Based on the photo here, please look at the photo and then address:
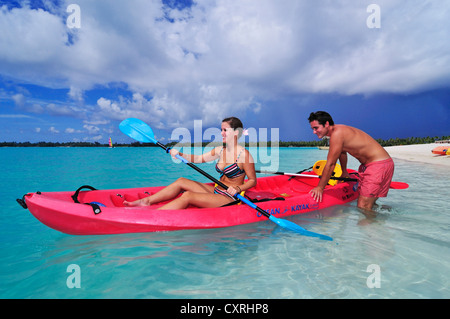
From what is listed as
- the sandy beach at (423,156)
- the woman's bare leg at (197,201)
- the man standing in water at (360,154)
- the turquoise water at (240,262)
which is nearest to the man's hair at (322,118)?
the man standing in water at (360,154)

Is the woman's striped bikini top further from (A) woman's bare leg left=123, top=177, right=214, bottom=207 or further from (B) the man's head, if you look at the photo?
(B) the man's head

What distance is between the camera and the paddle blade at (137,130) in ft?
19.0

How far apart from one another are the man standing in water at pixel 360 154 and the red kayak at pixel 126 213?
0.83m

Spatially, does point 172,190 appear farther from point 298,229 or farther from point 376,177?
point 376,177

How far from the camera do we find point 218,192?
15.3 feet

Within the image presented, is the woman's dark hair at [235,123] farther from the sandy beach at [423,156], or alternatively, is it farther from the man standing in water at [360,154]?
the sandy beach at [423,156]

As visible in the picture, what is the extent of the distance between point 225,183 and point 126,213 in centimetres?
182

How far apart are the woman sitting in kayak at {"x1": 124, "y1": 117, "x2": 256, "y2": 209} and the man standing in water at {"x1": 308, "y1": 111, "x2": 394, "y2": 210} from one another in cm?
147

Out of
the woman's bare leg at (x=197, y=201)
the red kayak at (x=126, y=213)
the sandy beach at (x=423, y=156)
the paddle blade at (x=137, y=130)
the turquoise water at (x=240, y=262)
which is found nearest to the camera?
the turquoise water at (x=240, y=262)

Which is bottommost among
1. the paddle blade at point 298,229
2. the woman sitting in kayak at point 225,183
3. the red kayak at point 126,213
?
the paddle blade at point 298,229
